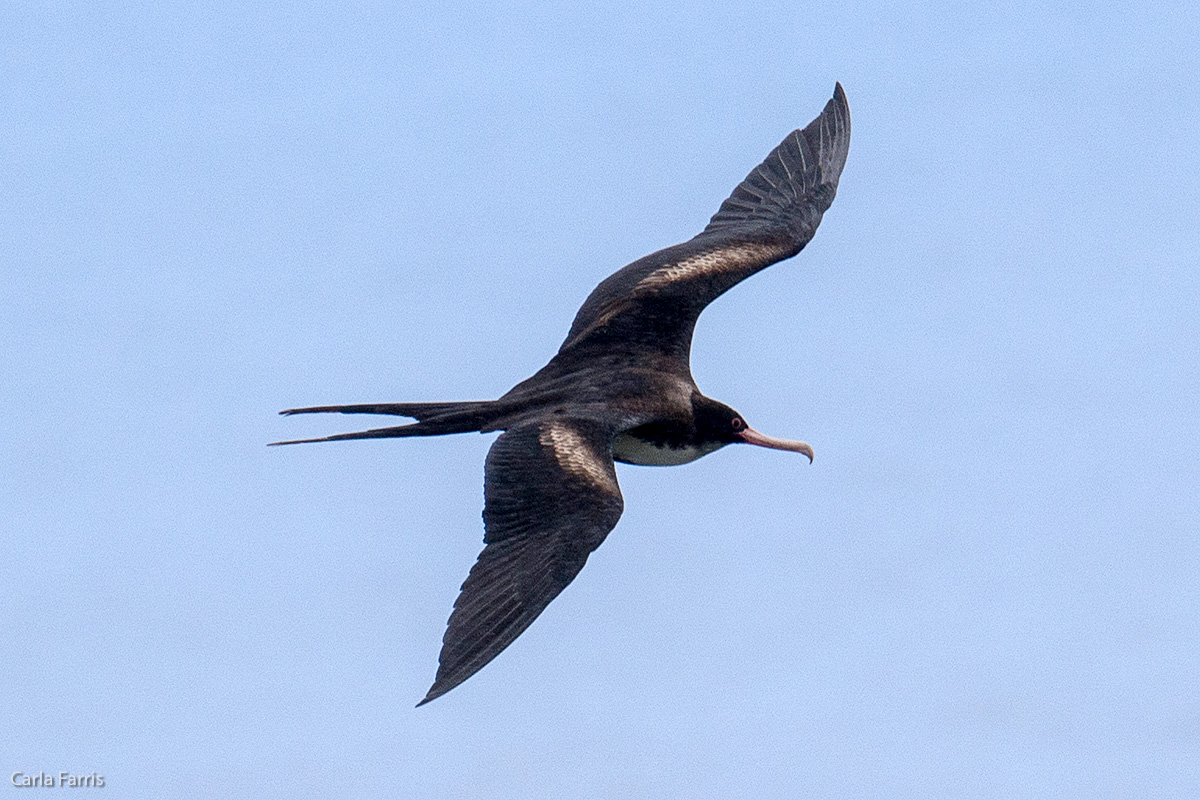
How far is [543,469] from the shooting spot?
10.7 meters

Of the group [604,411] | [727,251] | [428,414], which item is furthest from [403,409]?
[727,251]

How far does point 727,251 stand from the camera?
13836 mm

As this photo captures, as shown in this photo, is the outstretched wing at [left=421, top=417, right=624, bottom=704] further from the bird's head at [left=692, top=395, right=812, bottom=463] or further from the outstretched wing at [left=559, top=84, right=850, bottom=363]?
the outstretched wing at [left=559, top=84, right=850, bottom=363]

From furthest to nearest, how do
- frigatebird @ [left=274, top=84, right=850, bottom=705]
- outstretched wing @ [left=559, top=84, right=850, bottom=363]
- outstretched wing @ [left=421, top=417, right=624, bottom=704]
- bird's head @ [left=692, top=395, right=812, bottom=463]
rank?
outstretched wing @ [left=559, top=84, right=850, bottom=363], bird's head @ [left=692, top=395, right=812, bottom=463], frigatebird @ [left=274, top=84, right=850, bottom=705], outstretched wing @ [left=421, top=417, right=624, bottom=704]

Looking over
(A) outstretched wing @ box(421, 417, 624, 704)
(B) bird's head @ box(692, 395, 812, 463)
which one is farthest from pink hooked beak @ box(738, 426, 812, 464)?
(A) outstretched wing @ box(421, 417, 624, 704)

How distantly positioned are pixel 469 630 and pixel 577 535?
0.96 meters

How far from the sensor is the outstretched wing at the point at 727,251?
13086 mm

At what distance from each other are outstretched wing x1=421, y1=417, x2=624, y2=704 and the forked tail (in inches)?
20.2

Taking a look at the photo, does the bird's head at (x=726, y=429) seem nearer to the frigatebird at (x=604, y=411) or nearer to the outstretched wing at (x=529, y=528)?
the frigatebird at (x=604, y=411)

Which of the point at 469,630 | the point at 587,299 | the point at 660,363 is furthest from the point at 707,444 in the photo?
the point at 469,630

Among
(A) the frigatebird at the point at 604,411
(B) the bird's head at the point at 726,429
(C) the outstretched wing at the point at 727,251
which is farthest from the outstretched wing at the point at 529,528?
(C) the outstretched wing at the point at 727,251

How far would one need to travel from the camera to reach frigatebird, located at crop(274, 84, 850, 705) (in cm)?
1001

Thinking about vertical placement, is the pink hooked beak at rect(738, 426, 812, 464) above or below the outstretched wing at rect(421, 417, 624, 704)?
above

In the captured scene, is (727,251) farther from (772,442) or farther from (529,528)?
(529,528)
